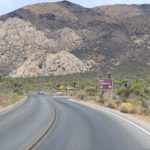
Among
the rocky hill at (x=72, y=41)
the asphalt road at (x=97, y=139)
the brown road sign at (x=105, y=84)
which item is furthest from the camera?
the rocky hill at (x=72, y=41)

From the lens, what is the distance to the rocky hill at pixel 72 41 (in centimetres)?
14162

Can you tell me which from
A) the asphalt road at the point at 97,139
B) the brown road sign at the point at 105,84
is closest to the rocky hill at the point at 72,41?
the brown road sign at the point at 105,84

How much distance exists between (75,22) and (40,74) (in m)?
30.2

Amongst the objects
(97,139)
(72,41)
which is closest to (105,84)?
(97,139)

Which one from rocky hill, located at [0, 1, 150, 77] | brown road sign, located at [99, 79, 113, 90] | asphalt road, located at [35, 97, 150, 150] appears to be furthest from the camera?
rocky hill, located at [0, 1, 150, 77]

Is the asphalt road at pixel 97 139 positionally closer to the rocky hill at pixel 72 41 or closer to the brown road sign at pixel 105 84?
the brown road sign at pixel 105 84

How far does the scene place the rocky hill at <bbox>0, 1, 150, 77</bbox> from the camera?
5576 inches

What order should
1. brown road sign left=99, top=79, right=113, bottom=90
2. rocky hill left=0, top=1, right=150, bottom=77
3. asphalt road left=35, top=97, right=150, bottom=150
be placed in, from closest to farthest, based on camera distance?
asphalt road left=35, top=97, right=150, bottom=150
brown road sign left=99, top=79, right=113, bottom=90
rocky hill left=0, top=1, right=150, bottom=77

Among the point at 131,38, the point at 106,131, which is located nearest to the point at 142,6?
the point at 131,38

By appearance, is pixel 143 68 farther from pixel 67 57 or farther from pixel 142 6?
pixel 142 6

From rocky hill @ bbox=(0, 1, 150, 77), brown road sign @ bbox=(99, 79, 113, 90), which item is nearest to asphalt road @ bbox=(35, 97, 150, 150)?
brown road sign @ bbox=(99, 79, 113, 90)

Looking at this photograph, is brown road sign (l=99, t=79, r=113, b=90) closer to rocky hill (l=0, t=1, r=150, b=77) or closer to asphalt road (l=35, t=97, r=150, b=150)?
asphalt road (l=35, t=97, r=150, b=150)

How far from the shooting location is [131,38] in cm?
14988

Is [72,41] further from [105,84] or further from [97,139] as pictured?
[97,139]
